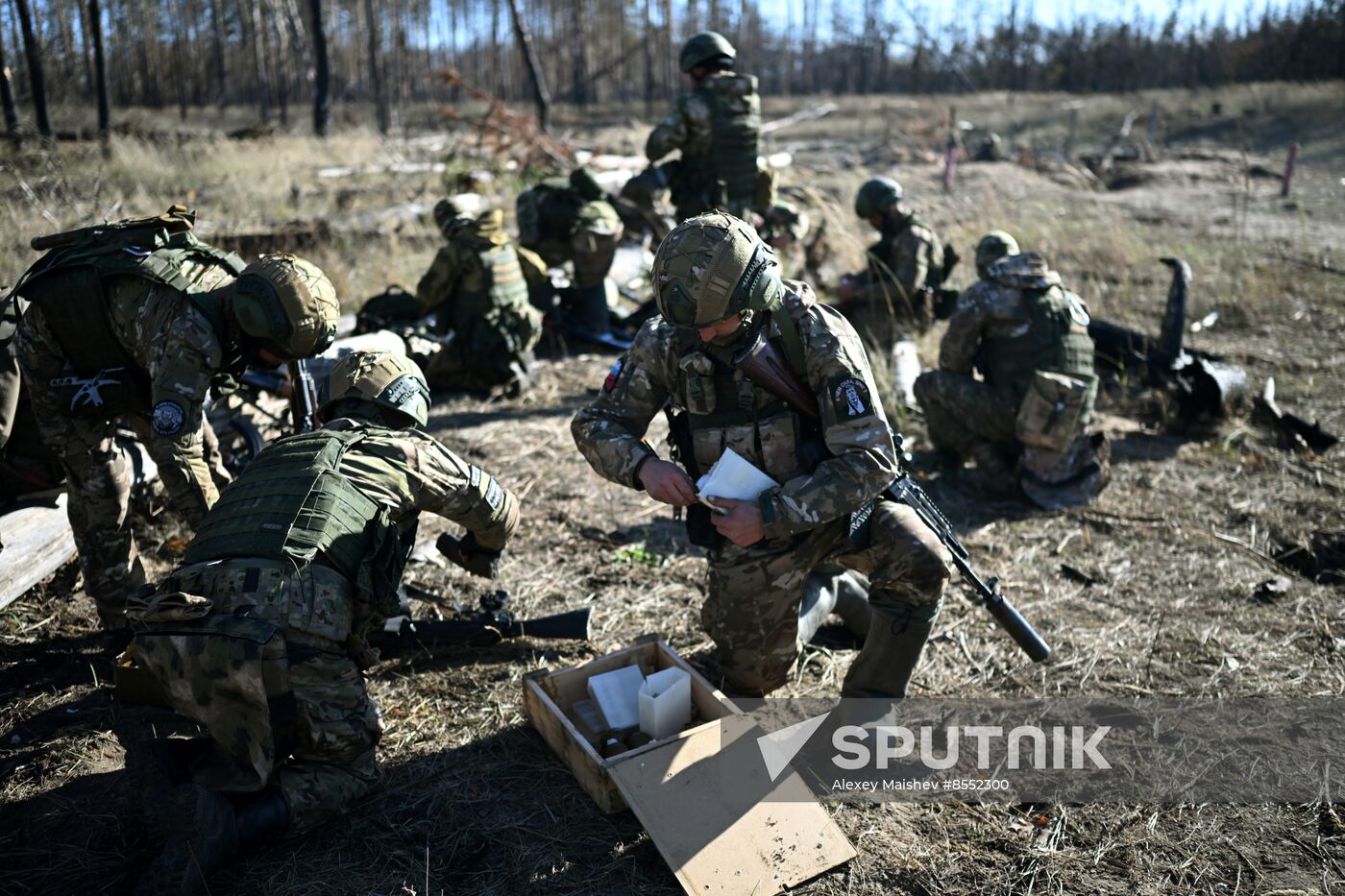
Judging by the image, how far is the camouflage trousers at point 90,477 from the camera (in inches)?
153

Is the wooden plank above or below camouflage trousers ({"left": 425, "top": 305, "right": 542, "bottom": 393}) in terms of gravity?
below

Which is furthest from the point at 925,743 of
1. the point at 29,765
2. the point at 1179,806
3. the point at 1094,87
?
the point at 1094,87

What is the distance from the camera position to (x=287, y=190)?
1366 centimetres

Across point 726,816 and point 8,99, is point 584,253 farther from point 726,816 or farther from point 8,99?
point 8,99

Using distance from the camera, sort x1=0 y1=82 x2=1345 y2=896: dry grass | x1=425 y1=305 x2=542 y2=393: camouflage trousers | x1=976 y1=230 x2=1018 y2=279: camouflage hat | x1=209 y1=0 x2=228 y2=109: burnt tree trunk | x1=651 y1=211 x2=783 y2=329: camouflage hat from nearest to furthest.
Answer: x1=0 y1=82 x2=1345 y2=896: dry grass, x1=651 y1=211 x2=783 y2=329: camouflage hat, x1=976 y1=230 x2=1018 y2=279: camouflage hat, x1=425 y1=305 x2=542 y2=393: camouflage trousers, x1=209 y1=0 x2=228 y2=109: burnt tree trunk

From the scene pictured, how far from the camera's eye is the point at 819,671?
13.2 ft

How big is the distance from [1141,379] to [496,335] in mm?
5069

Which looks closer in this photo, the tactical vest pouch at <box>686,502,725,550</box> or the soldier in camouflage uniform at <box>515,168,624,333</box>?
the tactical vest pouch at <box>686,502,725,550</box>

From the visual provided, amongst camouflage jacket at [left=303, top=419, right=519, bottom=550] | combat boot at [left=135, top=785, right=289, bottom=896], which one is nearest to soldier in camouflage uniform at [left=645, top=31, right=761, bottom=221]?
camouflage jacket at [left=303, top=419, right=519, bottom=550]

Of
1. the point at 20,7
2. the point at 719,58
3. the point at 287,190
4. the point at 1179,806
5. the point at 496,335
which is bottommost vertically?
the point at 1179,806

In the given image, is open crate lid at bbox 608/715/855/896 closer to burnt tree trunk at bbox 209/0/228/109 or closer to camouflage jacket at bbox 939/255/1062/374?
camouflage jacket at bbox 939/255/1062/374

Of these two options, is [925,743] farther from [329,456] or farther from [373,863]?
[329,456]

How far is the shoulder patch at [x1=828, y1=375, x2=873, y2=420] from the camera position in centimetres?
320

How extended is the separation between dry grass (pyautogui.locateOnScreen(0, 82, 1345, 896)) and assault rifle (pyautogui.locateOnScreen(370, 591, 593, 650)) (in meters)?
0.09
